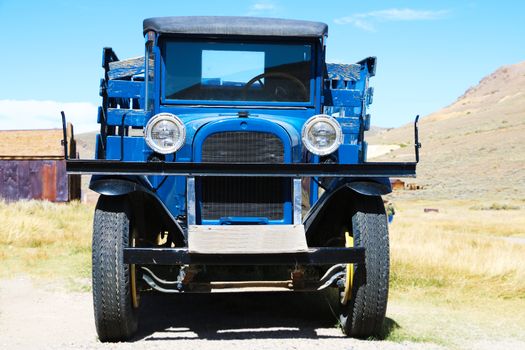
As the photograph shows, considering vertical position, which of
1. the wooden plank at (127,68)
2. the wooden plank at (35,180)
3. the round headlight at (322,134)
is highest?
the wooden plank at (127,68)

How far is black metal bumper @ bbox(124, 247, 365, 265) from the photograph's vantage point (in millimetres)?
5730

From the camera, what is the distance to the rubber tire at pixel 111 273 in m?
5.87

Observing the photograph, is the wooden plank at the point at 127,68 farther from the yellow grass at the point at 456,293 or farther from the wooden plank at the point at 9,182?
the wooden plank at the point at 9,182

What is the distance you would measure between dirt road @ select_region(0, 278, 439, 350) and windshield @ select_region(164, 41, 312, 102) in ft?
6.88

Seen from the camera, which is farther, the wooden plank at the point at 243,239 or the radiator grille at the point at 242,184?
the radiator grille at the point at 242,184

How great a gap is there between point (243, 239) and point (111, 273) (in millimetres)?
1035

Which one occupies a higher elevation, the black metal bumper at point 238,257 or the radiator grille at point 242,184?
the radiator grille at point 242,184

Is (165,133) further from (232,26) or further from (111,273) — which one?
(232,26)

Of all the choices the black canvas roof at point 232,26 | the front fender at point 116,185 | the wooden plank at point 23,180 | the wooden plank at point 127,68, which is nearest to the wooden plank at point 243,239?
the front fender at point 116,185

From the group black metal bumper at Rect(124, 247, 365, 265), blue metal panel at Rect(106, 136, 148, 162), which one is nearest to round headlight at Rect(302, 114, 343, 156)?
black metal bumper at Rect(124, 247, 365, 265)

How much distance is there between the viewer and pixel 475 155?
206 feet

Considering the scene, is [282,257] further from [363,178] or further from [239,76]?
[239,76]

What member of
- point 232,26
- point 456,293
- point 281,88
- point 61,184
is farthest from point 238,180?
point 61,184

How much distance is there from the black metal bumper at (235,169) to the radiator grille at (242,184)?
0.35 meters
